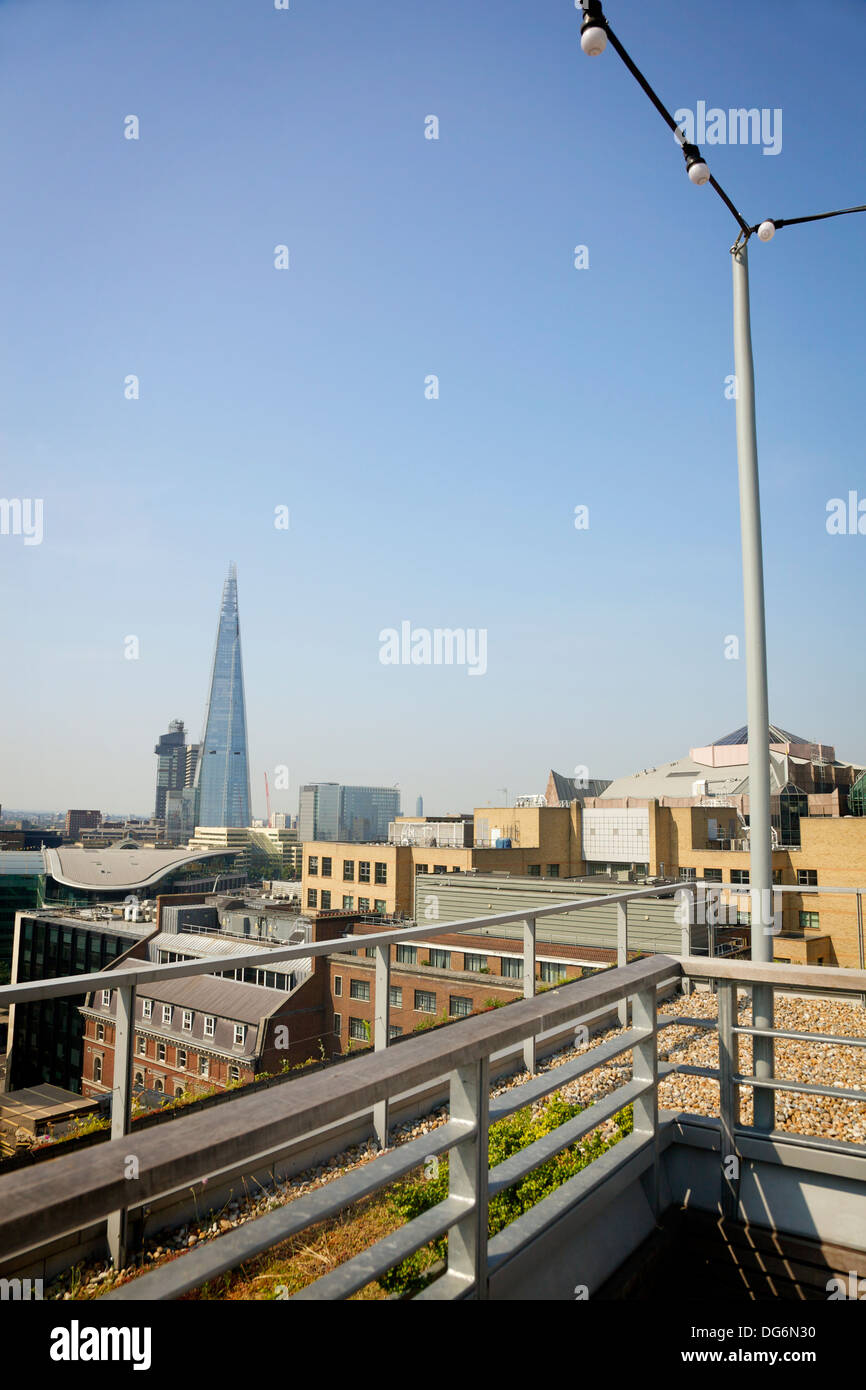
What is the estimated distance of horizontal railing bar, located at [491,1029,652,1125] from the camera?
267cm

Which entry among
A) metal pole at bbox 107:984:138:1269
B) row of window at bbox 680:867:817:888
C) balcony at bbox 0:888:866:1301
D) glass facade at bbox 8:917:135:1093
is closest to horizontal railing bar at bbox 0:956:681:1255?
balcony at bbox 0:888:866:1301

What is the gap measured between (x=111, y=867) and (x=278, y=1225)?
308 ft

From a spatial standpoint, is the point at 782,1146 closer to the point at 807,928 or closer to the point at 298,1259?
the point at 298,1259

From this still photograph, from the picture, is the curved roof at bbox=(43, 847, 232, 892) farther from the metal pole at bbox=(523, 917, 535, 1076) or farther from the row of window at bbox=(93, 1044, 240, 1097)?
the metal pole at bbox=(523, 917, 535, 1076)

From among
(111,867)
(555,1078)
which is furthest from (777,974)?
(111,867)

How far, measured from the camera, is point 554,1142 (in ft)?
9.68

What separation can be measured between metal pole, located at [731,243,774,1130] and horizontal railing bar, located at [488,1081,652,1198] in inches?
97.8

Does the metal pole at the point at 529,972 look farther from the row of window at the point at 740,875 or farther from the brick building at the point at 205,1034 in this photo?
the row of window at the point at 740,875

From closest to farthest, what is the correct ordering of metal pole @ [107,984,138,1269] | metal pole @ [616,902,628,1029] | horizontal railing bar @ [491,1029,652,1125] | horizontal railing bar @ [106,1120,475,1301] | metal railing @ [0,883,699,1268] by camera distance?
1. horizontal railing bar @ [106,1120,475,1301]
2. horizontal railing bar @ [491,1029,652,1125]
3. metal railing @ [0,883,699,1268]
4. metal pole @ [107,984,138,1269]
5. metal pole @ [616,902,628,1029]

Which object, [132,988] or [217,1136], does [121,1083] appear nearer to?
[132,988]

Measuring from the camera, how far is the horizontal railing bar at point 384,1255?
1917 millimetres

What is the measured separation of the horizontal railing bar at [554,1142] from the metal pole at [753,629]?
2485 mm
